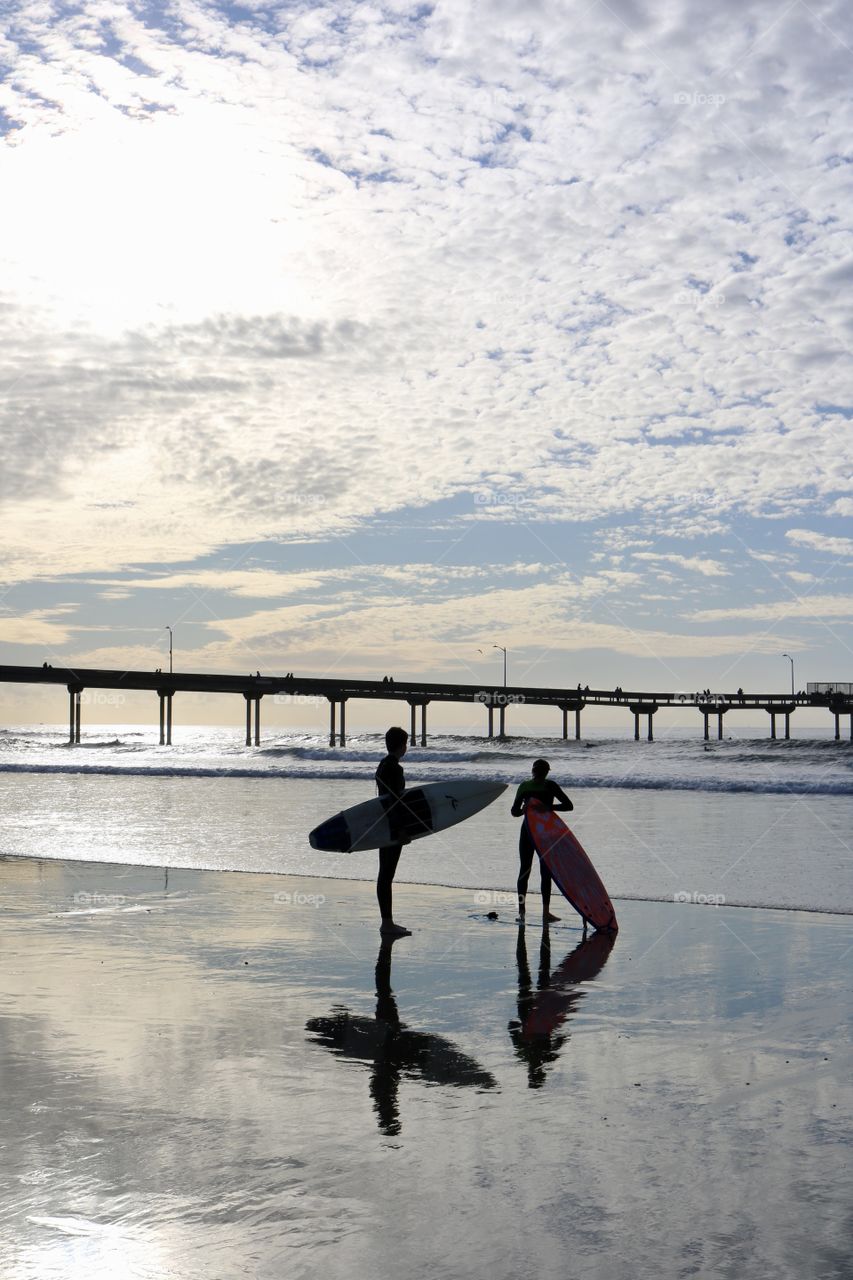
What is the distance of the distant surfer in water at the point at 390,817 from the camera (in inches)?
416

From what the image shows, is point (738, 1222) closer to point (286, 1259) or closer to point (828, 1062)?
point (286, 1259)

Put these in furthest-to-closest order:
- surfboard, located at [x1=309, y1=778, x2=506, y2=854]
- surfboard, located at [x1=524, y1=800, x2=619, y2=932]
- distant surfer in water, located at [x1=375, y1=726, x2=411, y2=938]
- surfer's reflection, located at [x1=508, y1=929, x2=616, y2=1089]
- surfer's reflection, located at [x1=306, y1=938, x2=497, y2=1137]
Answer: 1. surfboard, located at [x1=309, y1=778, x2=506, y2=854]
2. surfboard, located at [x1=524, y1=800, x2=619, y2=932]
3. distant surfer in water, located at [x1=375, y1=726, x2=411, y2=938]
4. surfer's reflection, located at [x1=508, y1=929, x2=616, y2=1089]
5. surfer's reflection, located at [x1=306, y1=938, x2=497, y2=1137]

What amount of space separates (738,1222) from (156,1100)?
2784 millimetres

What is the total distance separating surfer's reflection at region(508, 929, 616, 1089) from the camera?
20.9 ft

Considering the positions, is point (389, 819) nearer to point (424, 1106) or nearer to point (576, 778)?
point (424, 1106)

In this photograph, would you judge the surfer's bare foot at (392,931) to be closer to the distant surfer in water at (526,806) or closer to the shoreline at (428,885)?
the distant surfer in water at (526,806)

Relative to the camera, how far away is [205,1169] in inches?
181

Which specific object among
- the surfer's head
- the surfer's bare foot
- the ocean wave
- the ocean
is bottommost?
the ocean wave

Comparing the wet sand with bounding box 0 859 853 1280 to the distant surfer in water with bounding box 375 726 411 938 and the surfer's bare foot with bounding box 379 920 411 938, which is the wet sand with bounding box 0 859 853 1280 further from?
the distant surfer in water with bounding box 375 726 411 938

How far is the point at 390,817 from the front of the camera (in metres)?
12.1

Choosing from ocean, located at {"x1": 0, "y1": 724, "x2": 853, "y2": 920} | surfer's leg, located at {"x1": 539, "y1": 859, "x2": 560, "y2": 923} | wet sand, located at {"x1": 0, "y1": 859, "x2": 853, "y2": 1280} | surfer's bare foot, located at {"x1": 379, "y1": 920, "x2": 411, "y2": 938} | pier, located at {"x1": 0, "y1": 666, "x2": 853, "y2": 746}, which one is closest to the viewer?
wet sand, located at {"x1": 0, "y1": 859, "x2": 853, "y2": 1280}

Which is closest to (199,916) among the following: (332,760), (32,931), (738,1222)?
(32,931)

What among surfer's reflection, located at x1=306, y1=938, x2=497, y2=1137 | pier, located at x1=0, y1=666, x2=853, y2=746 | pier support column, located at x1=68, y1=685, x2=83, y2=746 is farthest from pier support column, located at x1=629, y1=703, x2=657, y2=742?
surfer's reflection, located at x1=306, y1=938, x2=497, y2=1137

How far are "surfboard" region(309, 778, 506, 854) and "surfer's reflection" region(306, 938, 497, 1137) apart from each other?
450 cm
